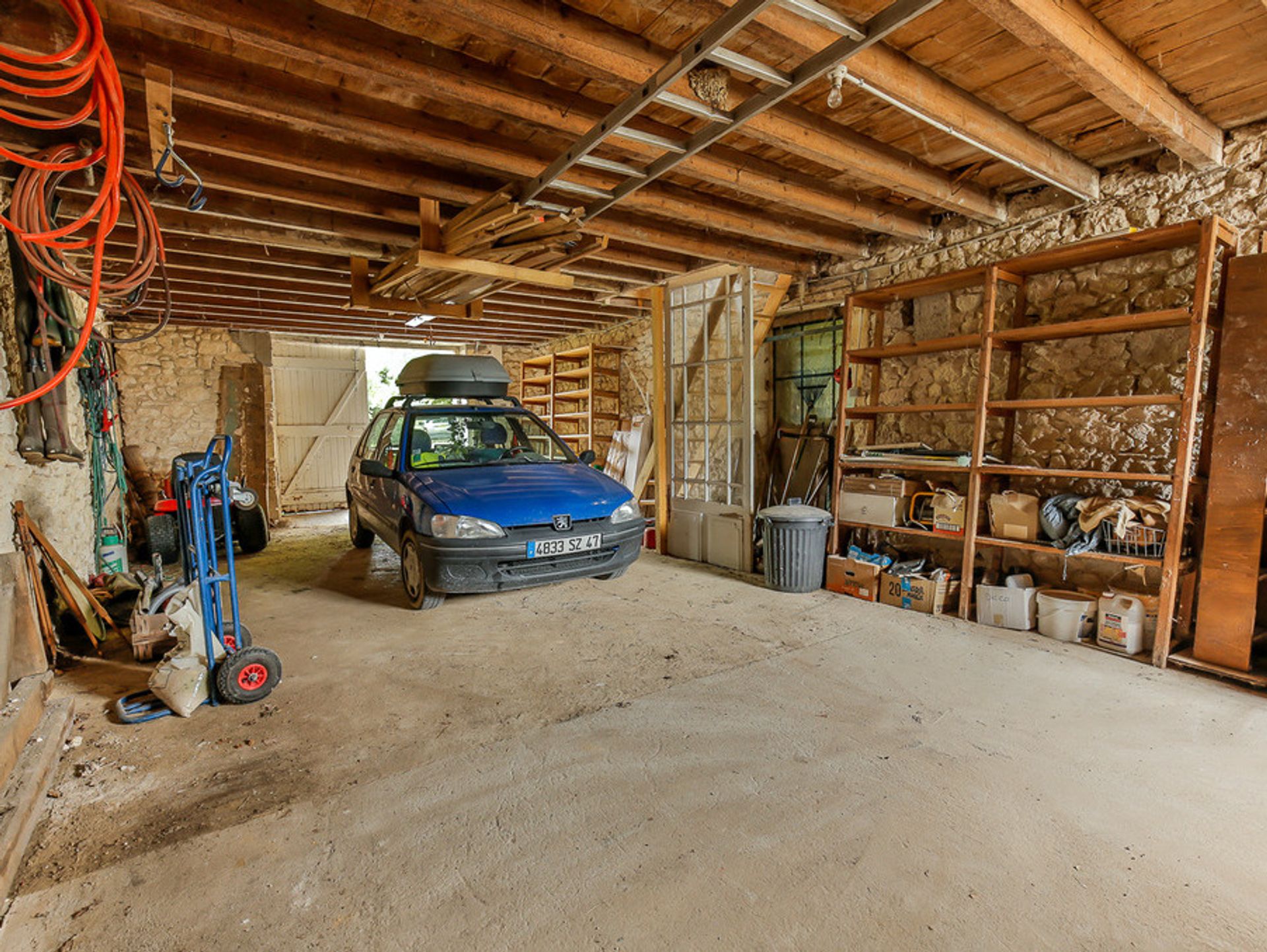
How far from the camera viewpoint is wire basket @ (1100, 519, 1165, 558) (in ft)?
10.3

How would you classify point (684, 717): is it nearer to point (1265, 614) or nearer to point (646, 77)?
point (646, 77)

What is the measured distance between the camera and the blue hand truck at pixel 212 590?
257 centimetres

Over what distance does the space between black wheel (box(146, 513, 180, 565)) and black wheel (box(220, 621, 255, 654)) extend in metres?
3.04

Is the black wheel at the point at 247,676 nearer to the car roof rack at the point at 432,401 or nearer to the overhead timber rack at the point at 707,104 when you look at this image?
the car roof rack at the point at 432,401

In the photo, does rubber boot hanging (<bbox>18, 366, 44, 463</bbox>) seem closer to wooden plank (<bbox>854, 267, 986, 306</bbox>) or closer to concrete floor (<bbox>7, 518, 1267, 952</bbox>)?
concrete floor (<bbox>7, 518, 1267, 952</bbox>)

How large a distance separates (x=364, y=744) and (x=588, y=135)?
2786 millimetres

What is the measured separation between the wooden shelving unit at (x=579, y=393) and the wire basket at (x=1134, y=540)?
5651mm

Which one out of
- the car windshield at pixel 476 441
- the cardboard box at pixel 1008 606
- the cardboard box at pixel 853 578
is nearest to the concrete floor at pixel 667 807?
the cardboard box at pixel 1008 606

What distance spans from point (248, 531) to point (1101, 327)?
279 inches

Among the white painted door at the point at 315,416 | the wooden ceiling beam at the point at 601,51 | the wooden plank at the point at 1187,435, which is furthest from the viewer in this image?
the white painted door at the point at 315,416

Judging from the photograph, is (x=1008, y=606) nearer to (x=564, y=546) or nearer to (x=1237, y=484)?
(x=1237, y=484)

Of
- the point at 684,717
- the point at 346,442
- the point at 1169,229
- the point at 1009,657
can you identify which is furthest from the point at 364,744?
the point at 346,442

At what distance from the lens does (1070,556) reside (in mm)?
3568

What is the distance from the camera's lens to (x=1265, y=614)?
317 centimetres
